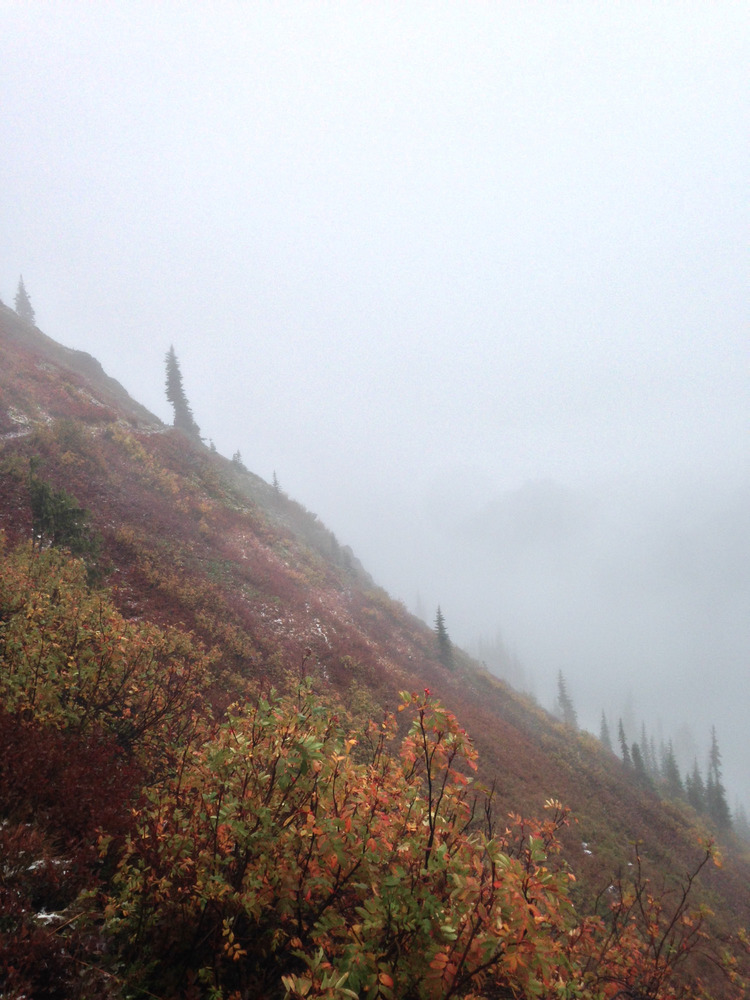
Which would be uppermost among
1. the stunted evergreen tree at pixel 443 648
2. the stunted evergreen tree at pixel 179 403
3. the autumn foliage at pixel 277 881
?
the stunted evergreen tree at pixel 179 403

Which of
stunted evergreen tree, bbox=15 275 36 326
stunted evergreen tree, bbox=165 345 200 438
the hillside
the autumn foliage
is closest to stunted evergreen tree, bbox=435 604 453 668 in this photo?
the hillside

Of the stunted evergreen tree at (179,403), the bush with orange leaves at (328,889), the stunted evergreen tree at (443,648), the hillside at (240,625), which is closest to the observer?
the bush with orange leaves at (328,889)

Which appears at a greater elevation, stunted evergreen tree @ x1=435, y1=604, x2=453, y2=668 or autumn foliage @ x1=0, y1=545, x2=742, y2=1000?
autumn foliage @ x1=0, y1=545, x2=742, y2=1000

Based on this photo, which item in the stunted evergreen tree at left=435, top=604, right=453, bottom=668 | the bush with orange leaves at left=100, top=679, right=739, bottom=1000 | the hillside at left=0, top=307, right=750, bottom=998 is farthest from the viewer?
the stunted evergreen tree at left=435, top=604, right=453, bottom=668

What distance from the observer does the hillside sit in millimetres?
11312

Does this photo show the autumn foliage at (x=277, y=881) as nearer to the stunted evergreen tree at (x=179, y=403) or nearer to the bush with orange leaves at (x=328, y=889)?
the bush with orange leaves at (x=328, y=889)

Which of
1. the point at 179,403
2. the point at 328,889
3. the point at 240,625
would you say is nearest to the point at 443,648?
the point at 240,625

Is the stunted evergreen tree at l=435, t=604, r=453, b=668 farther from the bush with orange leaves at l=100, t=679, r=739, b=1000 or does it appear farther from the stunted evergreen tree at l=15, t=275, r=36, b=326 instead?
the stunted evergreen tree at l=15, t=275, r=36, b=326

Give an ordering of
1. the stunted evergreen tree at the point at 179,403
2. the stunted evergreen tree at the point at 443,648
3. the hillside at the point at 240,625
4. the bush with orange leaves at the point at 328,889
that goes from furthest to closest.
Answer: the stunted evergreen tree at the point at 179,403, the stunted evergreen tree at the point at 443,648, the hillside at the point at 240,625, the bush with orange leaves at the point at 328,889

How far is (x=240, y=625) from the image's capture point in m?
14.9

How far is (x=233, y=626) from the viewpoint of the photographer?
14.4 m

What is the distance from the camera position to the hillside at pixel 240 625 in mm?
11312

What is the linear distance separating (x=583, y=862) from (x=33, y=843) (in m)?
15.9

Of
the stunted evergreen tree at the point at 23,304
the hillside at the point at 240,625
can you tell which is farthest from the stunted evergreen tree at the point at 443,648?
the stunted evergreen tree at the point at 23,304
